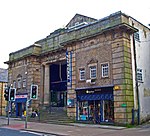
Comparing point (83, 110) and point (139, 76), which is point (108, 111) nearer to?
point (83, 110)

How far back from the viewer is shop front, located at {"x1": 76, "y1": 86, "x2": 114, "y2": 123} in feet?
68.5

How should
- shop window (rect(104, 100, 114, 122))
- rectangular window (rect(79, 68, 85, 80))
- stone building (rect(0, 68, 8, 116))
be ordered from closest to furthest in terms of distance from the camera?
1. shop window (rect(104, 100, 114, 122))
2. rectangular window (rect(79, 68, 85, 80))
3. stone building (rect(0, 68, 8, 116))

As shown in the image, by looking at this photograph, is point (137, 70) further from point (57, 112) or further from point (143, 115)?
A: point (57, 112)

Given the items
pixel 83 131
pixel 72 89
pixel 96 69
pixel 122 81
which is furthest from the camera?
pixel 72 89

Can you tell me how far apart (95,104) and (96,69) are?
10.5 feet

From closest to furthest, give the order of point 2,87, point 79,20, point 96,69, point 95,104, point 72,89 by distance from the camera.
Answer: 1. point 95,104
2. point 96,69
3. point 72,89
4. point 79,20
5. point 2,87

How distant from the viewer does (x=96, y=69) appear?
2231cm

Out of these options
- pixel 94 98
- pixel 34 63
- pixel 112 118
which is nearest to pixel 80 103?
pixel 94 98

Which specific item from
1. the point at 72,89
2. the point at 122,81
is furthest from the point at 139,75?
the point at 72,89

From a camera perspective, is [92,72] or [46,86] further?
[46,86]

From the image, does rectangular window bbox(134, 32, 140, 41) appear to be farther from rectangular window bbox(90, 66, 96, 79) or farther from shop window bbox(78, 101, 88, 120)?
shop window bbox(78, 101, 88, 120)

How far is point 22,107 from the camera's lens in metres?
30.9

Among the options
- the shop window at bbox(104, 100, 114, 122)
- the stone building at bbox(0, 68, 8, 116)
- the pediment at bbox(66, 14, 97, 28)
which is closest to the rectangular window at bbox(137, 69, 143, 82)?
the shop window at bbox(104, 100, 114, 122)

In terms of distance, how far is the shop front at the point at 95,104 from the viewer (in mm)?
20875
